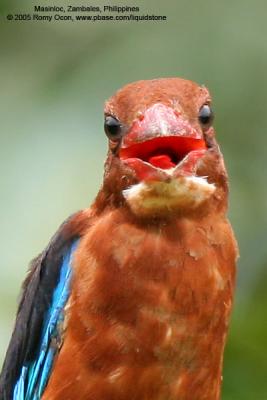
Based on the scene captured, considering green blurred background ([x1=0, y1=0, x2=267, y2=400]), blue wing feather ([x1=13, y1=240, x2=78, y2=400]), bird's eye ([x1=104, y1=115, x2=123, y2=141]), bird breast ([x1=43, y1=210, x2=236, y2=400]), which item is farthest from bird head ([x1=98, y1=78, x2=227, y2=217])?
green blurred background ([x1=0, y1=0, x2=267, y2=400])

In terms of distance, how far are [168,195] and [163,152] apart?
0.15 metres

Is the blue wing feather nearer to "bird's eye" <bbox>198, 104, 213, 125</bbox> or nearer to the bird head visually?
the bird head

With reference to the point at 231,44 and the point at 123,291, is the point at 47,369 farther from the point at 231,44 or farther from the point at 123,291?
the point at 231,44

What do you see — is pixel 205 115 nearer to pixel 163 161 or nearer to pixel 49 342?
pixel 163 161

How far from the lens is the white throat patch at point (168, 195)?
18.1 ft

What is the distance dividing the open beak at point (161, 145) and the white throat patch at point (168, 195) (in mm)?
47

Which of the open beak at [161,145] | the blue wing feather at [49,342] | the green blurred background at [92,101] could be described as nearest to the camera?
the open beak at [161,145]

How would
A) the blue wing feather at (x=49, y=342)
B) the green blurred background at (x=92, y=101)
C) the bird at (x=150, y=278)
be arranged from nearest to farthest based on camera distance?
the bird at (x=150, y=278)
the blue wing feather at (x=49, y=342)
the green blurred background at (x=92, y=101)

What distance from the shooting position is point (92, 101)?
23.5ft

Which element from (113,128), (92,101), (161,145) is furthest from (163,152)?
(92,101)

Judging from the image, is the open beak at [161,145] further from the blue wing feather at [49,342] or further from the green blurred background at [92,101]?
the green blurred background at [92,101]

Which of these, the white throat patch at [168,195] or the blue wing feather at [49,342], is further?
the blue wing feather at [49,342]

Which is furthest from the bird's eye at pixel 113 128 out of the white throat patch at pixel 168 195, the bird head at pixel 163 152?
the white throat patch at pixel 168 195

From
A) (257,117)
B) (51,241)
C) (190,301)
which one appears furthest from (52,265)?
(257,117)
